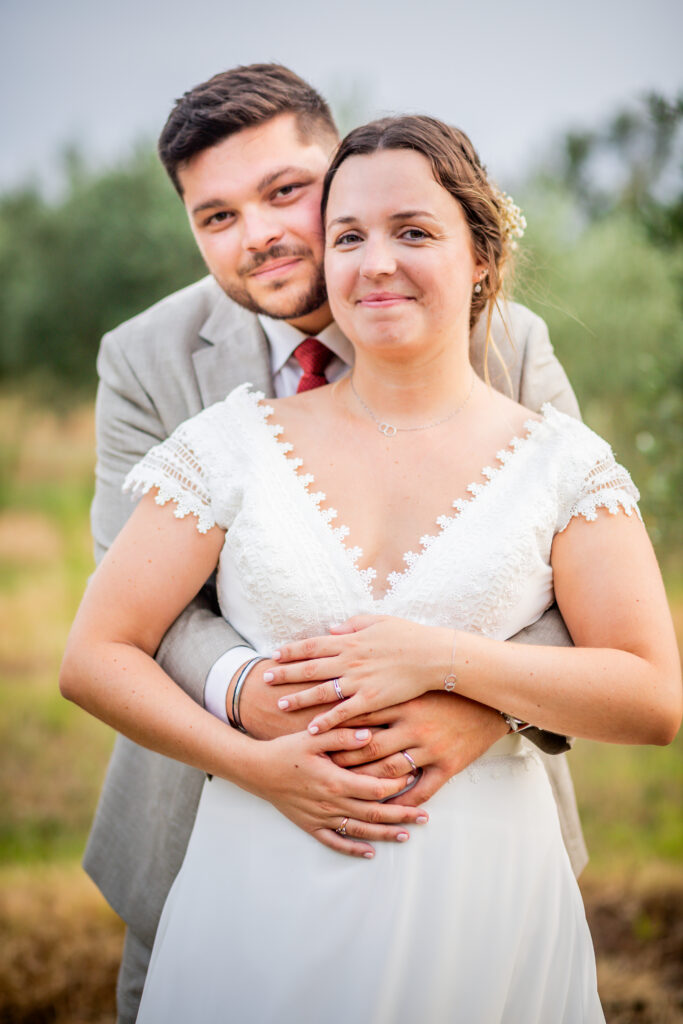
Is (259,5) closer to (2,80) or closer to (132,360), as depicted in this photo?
(2,80)

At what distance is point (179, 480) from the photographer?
2.05 m

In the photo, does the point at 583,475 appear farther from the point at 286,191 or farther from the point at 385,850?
the point at 286,191

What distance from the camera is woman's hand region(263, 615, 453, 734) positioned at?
1.81 m

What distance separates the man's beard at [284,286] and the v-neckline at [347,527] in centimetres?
56

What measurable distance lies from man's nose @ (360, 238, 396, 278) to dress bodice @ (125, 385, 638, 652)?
454mm

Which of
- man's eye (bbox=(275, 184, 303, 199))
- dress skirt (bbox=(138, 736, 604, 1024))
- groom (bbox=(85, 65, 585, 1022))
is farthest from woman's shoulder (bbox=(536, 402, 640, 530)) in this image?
man's eye (bbox=(275, 184, 303, 199))

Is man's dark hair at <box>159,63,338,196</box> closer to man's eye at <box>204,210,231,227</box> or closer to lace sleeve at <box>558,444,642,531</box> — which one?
man's eye at <box>204,210,231,227</box>

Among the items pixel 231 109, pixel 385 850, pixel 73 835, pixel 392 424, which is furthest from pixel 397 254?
pixel 73 835

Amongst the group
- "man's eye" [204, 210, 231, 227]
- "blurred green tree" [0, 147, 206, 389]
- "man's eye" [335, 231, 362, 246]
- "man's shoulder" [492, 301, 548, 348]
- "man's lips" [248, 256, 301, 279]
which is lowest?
"man's eye" [335, 231, 362, 246]

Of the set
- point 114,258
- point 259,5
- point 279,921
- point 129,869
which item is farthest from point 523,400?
point 114,258

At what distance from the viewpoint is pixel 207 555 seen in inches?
80.1

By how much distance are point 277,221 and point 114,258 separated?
8.07 m

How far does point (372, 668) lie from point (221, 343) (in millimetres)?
1334

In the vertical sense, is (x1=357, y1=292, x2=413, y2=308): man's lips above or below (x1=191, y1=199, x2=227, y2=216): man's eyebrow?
below
